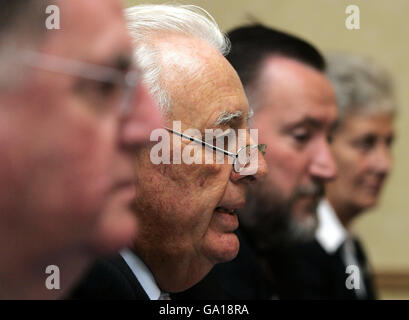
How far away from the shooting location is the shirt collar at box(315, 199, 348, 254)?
3.66 metres

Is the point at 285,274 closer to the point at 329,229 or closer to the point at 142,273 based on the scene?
the point at 329,229

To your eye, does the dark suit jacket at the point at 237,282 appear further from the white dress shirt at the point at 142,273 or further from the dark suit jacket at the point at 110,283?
the dark suit jacket at the point at 110,283

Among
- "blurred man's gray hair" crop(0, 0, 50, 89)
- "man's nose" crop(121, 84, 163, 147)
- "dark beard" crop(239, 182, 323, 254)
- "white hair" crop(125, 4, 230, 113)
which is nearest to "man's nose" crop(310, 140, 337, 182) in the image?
"dark beard" crop(239, 182, 323, 254)

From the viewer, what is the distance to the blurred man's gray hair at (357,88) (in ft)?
12.8

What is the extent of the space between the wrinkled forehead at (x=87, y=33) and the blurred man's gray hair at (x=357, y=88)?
2.82 meters

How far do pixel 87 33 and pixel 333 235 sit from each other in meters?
2.91

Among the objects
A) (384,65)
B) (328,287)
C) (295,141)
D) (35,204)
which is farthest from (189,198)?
(384,65)

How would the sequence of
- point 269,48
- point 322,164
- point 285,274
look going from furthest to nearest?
point 285,274, point 322,164, point 269,48

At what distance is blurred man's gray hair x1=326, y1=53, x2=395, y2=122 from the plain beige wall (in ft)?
0.56

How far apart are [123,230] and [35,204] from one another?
14cm

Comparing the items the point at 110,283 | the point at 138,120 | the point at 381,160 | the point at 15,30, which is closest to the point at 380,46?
the point at 381,160

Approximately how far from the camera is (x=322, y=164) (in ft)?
9.33

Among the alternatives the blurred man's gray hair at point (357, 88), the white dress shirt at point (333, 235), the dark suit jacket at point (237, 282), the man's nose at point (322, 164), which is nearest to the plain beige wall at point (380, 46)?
the blurred man's gray hair at point (357, 88)
